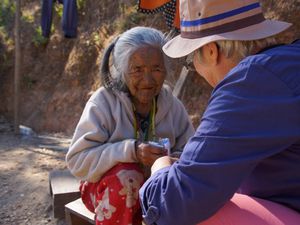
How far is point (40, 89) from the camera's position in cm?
1045

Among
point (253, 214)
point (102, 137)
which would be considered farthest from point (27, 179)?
point (253, 214)

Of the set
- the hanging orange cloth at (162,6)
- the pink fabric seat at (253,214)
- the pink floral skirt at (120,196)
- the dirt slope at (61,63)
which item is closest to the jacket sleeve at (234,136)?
the pink fabric seat at (253,214)

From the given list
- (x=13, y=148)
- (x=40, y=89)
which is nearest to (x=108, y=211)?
(x=13, y=148)

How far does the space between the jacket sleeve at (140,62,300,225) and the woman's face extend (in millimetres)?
971

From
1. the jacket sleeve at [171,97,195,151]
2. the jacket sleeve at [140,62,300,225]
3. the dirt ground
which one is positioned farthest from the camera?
the dirt ground

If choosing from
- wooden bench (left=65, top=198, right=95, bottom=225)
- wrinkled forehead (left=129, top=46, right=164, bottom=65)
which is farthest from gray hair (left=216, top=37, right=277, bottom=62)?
wooden bench (left=65, top=198, right=95, bottom=225)

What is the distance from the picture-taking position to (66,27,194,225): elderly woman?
2.03 m

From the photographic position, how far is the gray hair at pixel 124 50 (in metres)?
2.20

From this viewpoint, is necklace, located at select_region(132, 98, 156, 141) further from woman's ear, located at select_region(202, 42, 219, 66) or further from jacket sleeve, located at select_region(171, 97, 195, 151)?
woman's ear, located at select_region(202, 42, 219, 66)

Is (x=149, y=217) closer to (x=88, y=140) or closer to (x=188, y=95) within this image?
(x=88, y=140)

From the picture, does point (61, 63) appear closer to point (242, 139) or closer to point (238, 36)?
point (238, 36)

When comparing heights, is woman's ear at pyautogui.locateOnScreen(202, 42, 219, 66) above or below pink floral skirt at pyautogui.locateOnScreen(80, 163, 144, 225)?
above

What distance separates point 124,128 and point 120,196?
1.16ft

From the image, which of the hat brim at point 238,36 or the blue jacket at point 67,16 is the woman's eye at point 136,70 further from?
the blue jacket at point 67,16
